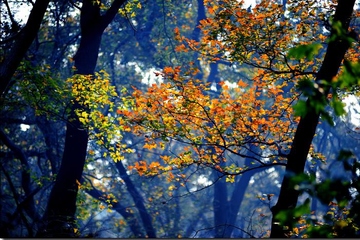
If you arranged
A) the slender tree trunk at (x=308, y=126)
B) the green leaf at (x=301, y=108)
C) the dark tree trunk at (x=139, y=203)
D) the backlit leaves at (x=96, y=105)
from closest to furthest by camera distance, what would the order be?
1. the green leaf at (x=301, y=108)
2. the slender tree trunk at (x=308, y=126)
3. the backlit leaves at (x=96, y=105)
4. the dark tree trunk at (x=139, y=203)

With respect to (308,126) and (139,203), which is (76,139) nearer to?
(308,126)

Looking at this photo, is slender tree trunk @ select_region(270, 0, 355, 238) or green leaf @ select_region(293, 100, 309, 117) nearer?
green leaf @ select_region(293, 100, 309, 117)

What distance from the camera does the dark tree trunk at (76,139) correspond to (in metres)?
9.01

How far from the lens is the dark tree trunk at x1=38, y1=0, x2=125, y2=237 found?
355 inches

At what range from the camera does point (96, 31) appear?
9391 millimetres

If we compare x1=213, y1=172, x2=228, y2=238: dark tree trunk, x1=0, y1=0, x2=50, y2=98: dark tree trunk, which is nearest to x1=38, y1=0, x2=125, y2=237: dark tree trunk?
x1=0, y1=0, x2=50, y2=98: dark tree trunk

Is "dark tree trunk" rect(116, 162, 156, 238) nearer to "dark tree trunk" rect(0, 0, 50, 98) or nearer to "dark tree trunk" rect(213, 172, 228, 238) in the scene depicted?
"dark tree trunk" rect(213, 172, 228, 238)

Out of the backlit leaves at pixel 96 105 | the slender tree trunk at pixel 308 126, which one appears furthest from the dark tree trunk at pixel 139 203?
the slender tree trunk at pixel 308 126

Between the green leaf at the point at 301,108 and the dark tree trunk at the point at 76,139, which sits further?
the dark tree trunk at the point at 76,139

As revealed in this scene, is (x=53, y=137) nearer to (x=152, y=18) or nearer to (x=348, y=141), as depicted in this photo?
(x=152, y=18)

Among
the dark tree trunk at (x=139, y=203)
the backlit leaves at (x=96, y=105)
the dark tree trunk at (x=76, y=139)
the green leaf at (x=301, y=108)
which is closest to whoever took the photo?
the green leaf at (x=301, y=108)

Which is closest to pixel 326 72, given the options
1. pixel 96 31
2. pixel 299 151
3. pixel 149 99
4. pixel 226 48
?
pixel 299 151

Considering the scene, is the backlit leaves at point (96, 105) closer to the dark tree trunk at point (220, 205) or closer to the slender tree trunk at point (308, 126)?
the slender tree trunk at point (308, 126)

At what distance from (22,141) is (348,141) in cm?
1739
